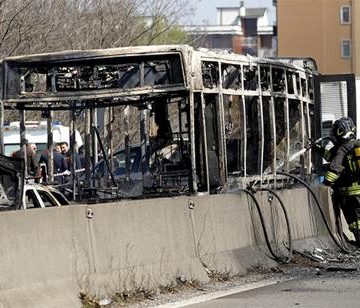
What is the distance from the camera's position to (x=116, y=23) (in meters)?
31.1

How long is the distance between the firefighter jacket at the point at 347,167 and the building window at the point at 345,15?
6706 centimetres

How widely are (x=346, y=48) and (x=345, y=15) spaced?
277 centimetres

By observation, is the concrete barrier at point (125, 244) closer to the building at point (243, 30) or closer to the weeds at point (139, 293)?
the weeds at point (139, 293)

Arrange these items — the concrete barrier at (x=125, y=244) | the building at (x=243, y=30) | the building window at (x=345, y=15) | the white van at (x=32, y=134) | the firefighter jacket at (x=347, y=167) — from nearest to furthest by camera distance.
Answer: the concrete barrier at (x=125, y=244), the firefighter jacket at (x=347, y=167), the white van at (x=32, y=134), the building window at (x=345, y=15), the building at (x=243, y=30)

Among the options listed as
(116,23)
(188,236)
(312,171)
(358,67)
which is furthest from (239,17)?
(188,236)

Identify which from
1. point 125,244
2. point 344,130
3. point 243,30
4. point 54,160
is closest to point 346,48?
point 243,30

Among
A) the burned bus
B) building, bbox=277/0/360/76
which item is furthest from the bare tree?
building, bbox=277/0/360/76

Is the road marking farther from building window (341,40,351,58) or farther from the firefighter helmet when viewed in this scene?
building window (341,40,351,58)

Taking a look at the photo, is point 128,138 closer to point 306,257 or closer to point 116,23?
point 306,257

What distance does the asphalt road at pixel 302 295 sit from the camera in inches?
377

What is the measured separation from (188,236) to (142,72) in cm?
340

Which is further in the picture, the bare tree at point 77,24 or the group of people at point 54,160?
the bare tree at point 77,24

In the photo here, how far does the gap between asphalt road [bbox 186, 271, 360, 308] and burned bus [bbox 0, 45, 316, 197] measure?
292cm

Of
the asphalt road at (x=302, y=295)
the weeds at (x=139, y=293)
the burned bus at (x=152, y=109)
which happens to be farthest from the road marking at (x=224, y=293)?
the burned bus at (x=152, y=109)
